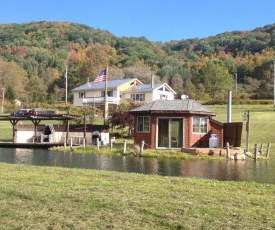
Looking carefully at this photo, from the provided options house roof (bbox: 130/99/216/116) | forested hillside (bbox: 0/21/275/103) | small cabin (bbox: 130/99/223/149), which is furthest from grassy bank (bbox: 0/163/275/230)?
forested hillside (bbox: 0/21/275/103)

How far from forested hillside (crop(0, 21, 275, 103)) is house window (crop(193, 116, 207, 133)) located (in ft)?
137

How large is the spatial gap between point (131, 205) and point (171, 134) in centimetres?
1881

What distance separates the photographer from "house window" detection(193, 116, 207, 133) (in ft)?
85.1

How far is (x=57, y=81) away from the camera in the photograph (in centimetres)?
8706

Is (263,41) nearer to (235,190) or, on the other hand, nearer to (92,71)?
(92,71)

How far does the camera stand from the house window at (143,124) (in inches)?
1034

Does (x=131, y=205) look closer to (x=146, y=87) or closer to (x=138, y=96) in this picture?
(x=146, y=87)

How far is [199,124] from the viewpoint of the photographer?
26.1 m

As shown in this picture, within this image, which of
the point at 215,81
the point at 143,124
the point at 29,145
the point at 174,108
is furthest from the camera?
the point at 215,81

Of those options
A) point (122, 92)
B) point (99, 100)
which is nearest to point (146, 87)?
point (122, 92)

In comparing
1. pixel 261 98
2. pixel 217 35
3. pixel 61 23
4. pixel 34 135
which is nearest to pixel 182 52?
pixel 217 35

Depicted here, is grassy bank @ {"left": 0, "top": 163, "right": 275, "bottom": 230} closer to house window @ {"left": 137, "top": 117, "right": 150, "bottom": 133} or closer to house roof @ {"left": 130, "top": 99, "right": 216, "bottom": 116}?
house roof @ {"left": 130, "top": 99, "right": 216, "bottom": 116}

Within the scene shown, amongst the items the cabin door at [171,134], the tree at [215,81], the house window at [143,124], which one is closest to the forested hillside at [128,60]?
the tree at [215,81]

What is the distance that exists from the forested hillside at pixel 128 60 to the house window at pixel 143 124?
42.7m
